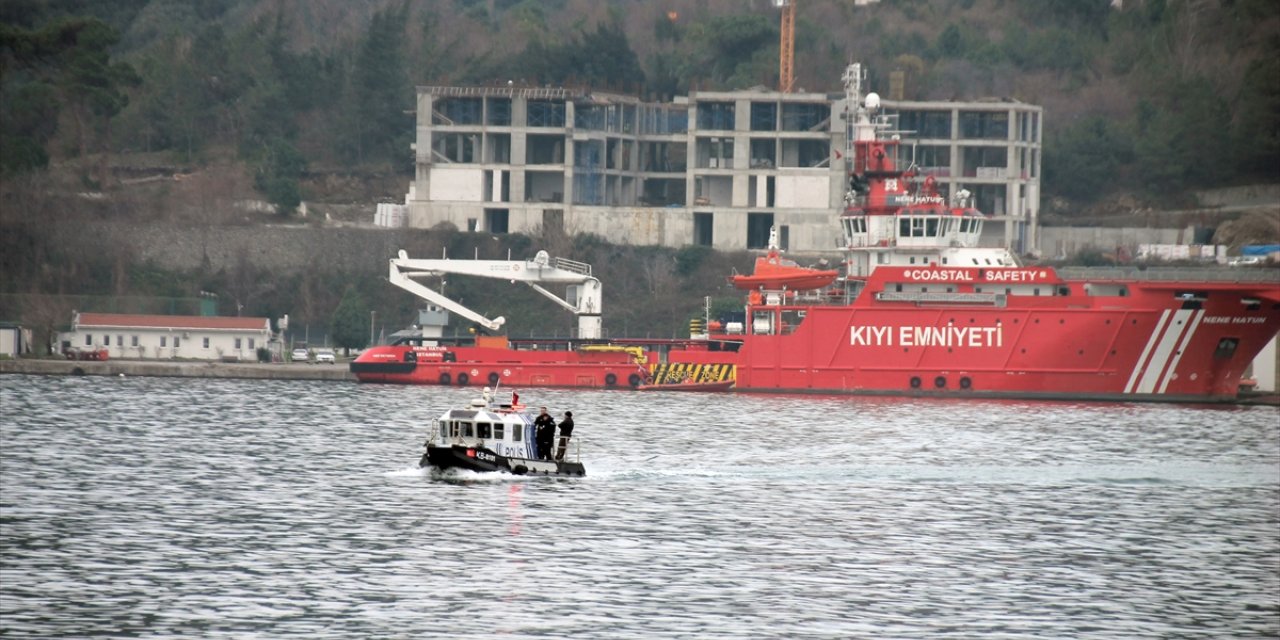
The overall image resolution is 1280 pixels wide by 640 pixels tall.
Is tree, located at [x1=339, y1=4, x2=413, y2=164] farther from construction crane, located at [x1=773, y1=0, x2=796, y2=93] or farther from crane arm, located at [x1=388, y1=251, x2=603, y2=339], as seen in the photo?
crane arm, located at [x1=388, y1=251, x2=603, y2=339]

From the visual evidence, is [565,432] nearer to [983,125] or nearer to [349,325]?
[349,325]

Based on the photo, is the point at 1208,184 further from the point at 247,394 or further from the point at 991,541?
the point at 991,541

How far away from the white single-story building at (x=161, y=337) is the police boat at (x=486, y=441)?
45923 millimetres

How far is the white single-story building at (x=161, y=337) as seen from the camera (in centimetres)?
8694

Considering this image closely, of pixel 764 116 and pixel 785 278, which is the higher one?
pixel 764 116

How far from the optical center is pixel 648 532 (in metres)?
36.5

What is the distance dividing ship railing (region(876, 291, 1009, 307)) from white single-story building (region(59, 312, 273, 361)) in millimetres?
30955

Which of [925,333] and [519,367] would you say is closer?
[925,333]

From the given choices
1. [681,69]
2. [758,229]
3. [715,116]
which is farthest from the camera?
[681,69]

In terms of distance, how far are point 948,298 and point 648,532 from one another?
38846 millimetres

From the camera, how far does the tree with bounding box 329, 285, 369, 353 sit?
94562mm

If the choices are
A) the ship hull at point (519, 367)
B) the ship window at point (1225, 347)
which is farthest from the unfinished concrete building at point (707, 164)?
the ship window at point (1225, 347)

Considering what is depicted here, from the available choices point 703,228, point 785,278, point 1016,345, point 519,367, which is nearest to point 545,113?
point 703,228

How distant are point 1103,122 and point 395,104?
1738 inches
